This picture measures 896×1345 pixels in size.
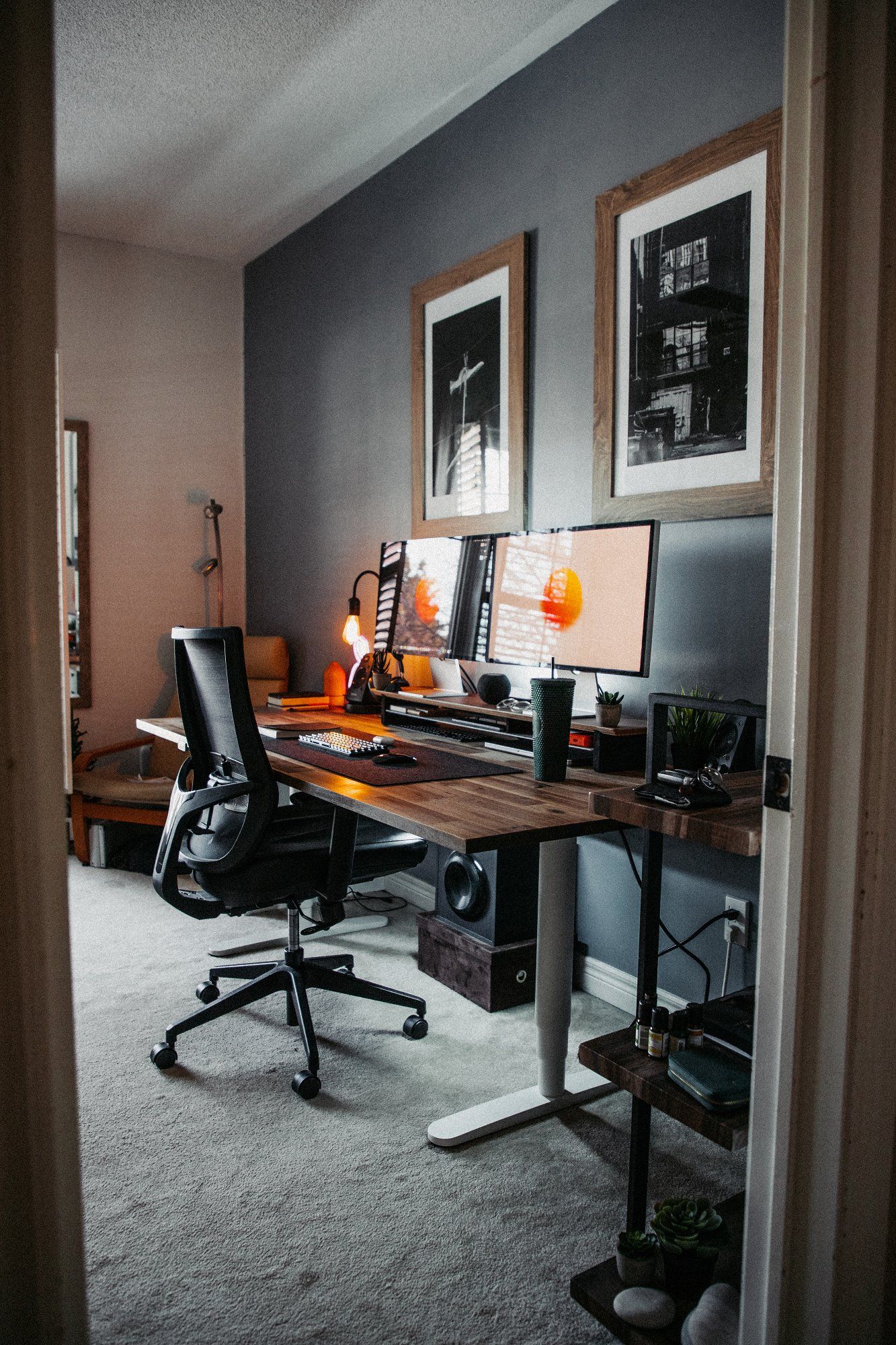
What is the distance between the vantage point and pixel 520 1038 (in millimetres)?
2371

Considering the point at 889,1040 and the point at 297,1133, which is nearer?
the point at 889,1040

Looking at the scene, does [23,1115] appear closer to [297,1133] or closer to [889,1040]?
[889,1040]

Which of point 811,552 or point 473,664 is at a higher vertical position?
point 811,552

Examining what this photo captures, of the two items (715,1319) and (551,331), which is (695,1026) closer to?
(715,1319)

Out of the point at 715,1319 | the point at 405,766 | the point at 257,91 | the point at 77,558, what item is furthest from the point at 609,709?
the point at 77,558

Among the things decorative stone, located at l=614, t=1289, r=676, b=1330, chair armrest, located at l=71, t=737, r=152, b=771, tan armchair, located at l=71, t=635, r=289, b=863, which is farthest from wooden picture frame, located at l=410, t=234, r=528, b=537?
decorative stone, located at l=614, t=1289, r=676, b=1330

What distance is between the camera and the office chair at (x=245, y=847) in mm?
2094

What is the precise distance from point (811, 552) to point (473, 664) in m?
2.19

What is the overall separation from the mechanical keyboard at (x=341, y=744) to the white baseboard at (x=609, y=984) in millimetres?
927

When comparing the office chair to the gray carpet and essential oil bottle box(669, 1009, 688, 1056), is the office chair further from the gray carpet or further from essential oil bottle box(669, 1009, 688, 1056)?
essential oil bottle box(669, 1009, 688, 1056)

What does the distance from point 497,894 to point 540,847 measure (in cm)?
56

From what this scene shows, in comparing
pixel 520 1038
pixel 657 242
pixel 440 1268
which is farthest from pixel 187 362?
pixel 440 1268

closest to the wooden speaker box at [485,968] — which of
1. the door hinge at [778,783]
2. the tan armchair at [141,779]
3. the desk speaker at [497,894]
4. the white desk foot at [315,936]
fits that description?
the desk speaker at [497,894]

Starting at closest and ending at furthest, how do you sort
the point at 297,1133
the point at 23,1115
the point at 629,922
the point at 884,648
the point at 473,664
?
the point at 23,1115 < the point at 884,648 < the point at 297,1133 < the point at 629,922 < the point at 473,664
